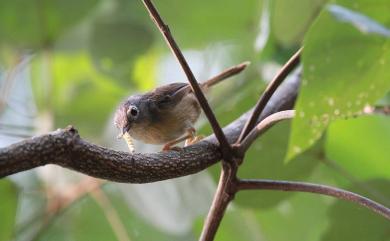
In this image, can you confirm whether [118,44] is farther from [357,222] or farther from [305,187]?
[305,187]

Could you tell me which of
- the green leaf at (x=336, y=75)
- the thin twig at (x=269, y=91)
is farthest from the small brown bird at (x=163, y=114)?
the green leaf at (x=336, y=75)

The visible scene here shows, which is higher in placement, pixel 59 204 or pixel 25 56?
pixel 25 56

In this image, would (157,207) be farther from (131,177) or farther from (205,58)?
(131,177)

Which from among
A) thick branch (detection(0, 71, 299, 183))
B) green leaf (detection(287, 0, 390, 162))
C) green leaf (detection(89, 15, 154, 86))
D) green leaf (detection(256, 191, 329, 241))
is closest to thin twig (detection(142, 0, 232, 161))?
thick branch (detection(0, 71, 299, 183))

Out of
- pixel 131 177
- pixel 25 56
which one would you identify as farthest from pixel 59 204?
pixel 131 177

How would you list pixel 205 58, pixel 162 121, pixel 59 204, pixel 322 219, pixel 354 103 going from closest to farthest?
pixel 354 103
pixel 162 121
pixel 322 219
pixel 59 204
pixel 205 58

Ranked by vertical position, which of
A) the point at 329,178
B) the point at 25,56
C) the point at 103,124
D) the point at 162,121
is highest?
the point at 25,56

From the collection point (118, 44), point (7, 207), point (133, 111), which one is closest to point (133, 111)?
point (133, 111)

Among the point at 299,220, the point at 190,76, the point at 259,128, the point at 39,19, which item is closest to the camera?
the point at 190,76
